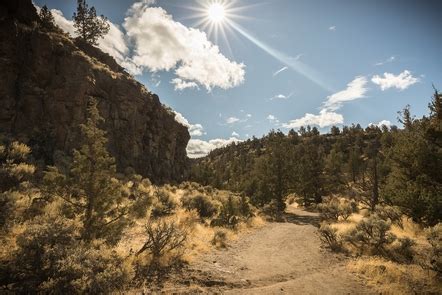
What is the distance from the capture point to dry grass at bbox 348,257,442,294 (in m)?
8.65

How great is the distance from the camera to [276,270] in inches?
420

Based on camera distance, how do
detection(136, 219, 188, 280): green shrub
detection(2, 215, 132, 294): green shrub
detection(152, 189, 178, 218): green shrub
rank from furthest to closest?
detection(152, 189, 178, 218): green shrub → detection(136, 219, 188, 280): green shrub → detection(2, 215, 132, 294): green shrub

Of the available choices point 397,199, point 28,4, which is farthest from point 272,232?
point 28,4

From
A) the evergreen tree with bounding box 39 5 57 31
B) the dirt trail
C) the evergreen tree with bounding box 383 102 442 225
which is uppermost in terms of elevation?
the evergreen tree with bounding box 39 5 57 31

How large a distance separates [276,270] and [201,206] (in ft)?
37.9

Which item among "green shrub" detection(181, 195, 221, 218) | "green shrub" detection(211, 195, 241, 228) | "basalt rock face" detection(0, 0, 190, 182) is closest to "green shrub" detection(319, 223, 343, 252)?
"green shrub" detection(211, 195, 241, 228)

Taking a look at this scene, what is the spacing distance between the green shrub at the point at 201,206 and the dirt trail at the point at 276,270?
5.94 meters

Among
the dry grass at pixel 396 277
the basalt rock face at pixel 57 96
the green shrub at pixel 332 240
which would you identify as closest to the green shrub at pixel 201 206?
the green shrub at pixel 332 240

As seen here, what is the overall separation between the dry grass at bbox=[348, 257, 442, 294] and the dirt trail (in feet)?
1.59

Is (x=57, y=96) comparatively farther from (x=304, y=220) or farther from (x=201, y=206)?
(x=304, y=220)

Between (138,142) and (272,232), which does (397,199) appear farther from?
(138,142)

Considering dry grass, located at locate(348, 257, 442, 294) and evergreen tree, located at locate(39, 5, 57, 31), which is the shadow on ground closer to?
dry grass, located at locate(348, 257, 442, 294)

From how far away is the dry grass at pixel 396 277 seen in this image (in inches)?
340

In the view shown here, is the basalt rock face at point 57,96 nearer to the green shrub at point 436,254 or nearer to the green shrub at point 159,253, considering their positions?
the green shrub at point 159,253
